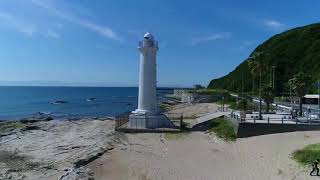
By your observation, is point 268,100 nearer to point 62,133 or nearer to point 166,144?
point 166,144

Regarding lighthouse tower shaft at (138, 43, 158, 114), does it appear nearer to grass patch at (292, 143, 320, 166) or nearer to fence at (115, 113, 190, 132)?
fence at (115, 113, 190, 132)

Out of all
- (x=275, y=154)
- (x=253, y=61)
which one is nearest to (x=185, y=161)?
(x=275, y=154)

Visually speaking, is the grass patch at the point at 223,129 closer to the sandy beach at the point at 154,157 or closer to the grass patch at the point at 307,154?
the sandy beach at the point at 154,157

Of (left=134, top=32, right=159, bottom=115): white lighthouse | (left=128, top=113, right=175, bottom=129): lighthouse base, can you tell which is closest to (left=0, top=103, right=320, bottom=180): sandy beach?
(left=128, top=113, right=175, bottom=129): lighthouse base

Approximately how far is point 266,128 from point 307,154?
841cm

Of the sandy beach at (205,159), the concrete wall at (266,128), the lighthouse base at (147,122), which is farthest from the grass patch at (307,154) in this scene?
the lighthouse base at (147,122)

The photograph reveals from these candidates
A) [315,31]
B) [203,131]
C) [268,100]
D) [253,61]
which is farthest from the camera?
[315,31]

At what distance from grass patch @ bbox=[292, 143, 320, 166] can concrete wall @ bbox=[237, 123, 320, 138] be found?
5727mm

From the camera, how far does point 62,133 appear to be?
140 ft

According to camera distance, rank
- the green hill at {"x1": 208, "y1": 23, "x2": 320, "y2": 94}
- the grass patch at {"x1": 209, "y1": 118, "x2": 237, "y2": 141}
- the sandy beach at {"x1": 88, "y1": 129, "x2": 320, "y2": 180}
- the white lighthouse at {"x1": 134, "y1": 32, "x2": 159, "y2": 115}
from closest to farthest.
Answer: the sandy beach at {"x1": 88, "y1": 129, "x2": 320, "y2": 180} → the grass patch at {"x1": 209, "y1": 118, "x2": 237, "y2": 141} → the white lighthouse at {"x1": 134, "y1": 32, "x2": 159, "y2": 115} → the green hill at {"x1": 208, "y1": 23, "x2": 320, "y2": 94}

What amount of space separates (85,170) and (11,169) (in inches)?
185

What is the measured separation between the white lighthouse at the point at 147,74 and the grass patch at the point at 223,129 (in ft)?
18.3

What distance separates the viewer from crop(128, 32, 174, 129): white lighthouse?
3897 cm

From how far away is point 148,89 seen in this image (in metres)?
39.5
